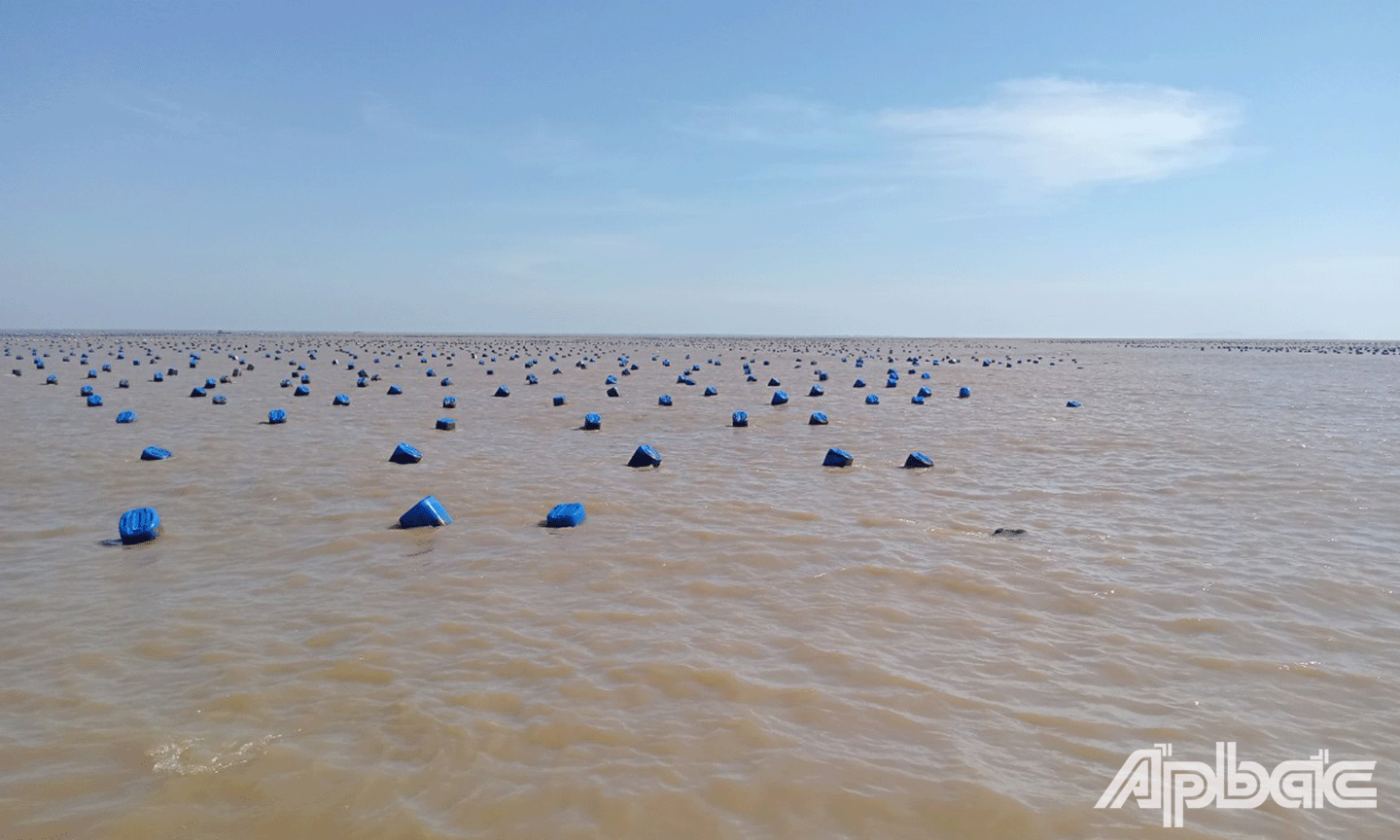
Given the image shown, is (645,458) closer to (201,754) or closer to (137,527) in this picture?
(137,527)

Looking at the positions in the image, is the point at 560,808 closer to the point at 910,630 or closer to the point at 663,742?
the point at 663,742

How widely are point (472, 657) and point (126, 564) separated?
482cm

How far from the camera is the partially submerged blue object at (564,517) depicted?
33.8ft

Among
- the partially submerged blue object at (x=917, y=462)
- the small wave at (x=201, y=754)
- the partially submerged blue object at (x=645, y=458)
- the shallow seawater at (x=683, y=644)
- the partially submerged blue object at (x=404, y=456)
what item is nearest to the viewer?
the shallow seawater at (x=683, y=644)

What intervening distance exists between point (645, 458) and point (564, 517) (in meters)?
4.36

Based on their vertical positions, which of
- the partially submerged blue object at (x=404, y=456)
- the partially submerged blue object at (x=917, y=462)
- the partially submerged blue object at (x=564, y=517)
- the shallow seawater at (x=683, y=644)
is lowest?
the shallow seawater at (x=683, y=644)

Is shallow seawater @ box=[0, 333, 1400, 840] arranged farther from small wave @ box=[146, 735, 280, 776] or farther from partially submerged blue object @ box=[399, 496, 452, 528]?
partially submerged blue object @ box=[399, 496, 452, 528]

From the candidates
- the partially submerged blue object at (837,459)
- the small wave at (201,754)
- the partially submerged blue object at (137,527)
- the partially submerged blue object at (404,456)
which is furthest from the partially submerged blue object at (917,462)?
the small wave at (201,754)

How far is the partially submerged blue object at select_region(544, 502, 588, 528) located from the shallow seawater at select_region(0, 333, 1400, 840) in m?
0.19

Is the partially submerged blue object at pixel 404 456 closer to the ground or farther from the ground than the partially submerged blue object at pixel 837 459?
closer to the ground

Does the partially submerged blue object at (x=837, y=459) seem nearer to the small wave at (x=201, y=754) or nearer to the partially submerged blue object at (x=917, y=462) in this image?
the partially submerged blue object at (x=917, y=462)

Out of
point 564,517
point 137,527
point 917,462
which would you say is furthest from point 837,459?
point 137,527

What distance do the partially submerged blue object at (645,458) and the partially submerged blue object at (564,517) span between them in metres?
4.10

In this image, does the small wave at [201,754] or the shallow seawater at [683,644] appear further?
the small wave at [201,754]
